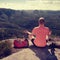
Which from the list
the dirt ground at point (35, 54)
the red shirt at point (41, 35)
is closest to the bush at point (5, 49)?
the dirt ground at point (35, 54)

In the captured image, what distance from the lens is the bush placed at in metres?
8.93

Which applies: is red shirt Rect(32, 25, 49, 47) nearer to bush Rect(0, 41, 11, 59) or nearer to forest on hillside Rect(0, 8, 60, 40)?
bush Rect(0, 41, 11, 59)

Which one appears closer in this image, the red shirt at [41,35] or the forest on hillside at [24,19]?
the red shirt at [41,35]

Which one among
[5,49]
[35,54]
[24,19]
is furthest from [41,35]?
[24,19]

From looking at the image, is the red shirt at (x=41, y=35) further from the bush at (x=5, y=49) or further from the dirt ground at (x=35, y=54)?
the bush at (x=5, y=49)

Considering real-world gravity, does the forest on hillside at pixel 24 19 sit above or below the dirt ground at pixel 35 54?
above

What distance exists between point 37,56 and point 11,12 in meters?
9.25

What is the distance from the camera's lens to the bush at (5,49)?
29.3ft

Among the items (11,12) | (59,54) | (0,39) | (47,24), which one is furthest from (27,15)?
(59,54)

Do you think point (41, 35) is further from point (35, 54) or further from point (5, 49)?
point (5, 49)

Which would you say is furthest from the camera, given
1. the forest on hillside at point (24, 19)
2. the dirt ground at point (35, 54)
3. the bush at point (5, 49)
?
the forest on hillside at point (24, 19)

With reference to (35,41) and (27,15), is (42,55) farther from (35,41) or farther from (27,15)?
(27,15)

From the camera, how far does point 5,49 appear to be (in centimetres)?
923

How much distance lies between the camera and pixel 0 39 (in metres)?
11.0
